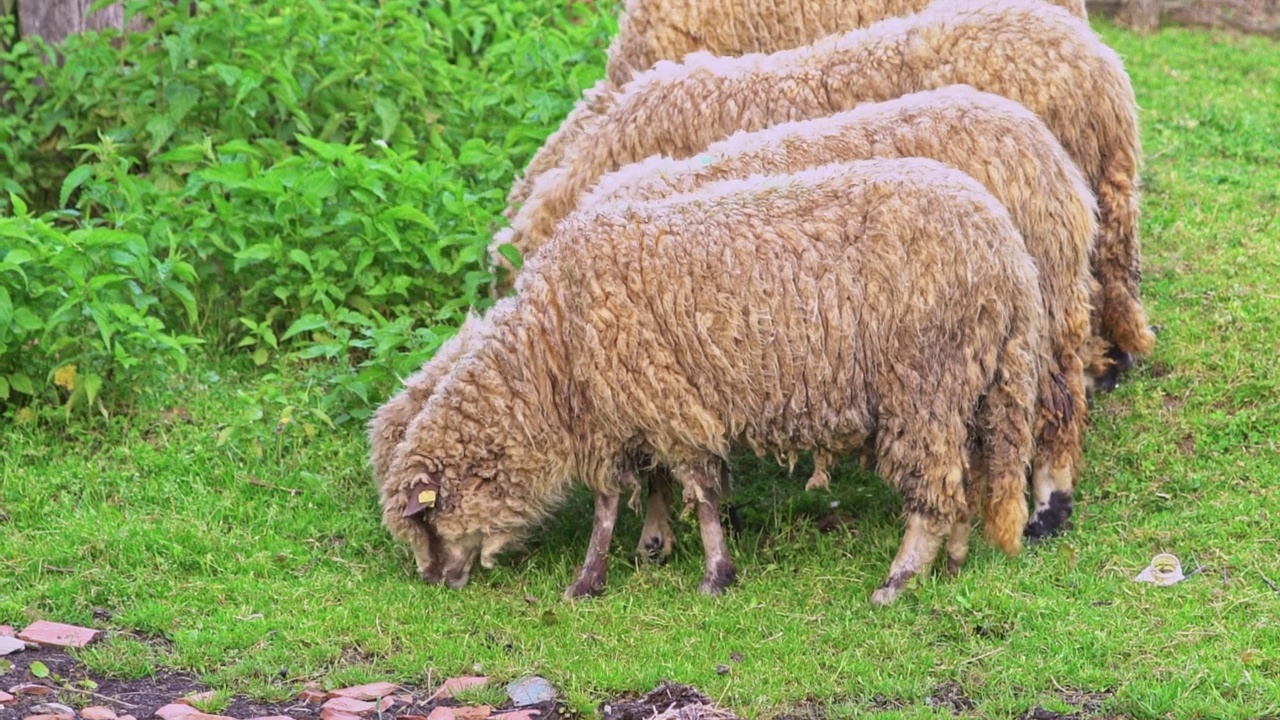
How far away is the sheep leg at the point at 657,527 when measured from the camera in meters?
5.69

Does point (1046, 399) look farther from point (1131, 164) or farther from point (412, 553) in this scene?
point (412, 553)

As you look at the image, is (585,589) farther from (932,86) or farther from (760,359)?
(932,86)

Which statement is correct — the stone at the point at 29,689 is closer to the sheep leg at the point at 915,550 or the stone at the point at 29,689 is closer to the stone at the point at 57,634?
the stone at the point at 57,634

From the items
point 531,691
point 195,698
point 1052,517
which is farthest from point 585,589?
point 1052,517

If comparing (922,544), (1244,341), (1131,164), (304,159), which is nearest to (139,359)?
(304,159)

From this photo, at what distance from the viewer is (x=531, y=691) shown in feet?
15.2

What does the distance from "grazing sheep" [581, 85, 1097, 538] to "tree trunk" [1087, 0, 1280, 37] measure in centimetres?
652

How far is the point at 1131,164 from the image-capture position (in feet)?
20.3

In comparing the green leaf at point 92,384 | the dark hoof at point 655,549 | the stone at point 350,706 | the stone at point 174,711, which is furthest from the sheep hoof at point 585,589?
the green leaf at point 92,384

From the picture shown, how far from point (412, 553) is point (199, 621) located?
2.77 ft

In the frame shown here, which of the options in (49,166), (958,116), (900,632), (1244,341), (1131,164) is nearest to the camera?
(900,632)

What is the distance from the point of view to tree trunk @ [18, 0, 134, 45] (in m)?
8.38

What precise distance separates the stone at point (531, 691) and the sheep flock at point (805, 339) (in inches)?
28.4

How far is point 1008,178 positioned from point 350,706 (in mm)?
2852
